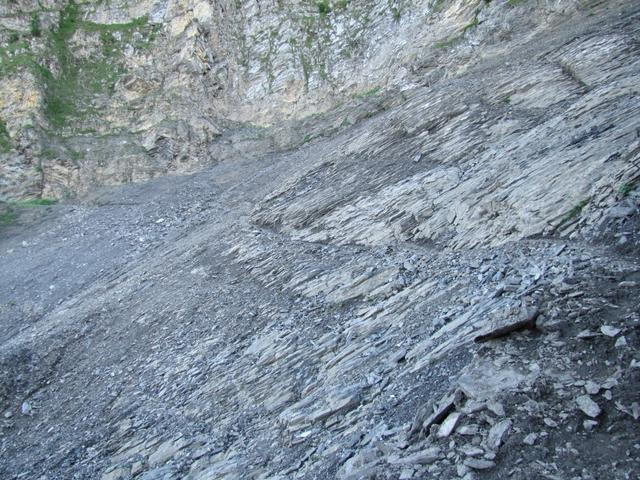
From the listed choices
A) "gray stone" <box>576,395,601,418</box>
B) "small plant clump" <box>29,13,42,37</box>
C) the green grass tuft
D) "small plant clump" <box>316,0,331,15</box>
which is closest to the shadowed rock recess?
"gray stone" <box>576,395,601,418</box>

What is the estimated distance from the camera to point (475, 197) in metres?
11.6

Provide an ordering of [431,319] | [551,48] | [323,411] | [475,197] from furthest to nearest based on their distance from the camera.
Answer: [551,48] → [475,197] → [431,319] → [323,411]

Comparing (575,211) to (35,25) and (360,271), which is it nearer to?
(360,271)

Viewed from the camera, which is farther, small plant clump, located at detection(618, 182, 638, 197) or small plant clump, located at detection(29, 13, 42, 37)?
small plant clump, located at detection(29, 13, 42, 37)

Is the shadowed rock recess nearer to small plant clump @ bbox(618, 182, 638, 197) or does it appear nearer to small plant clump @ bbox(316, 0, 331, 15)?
small plant clump @ bbox(618, 182, 638, 197)

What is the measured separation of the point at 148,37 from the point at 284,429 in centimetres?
3430

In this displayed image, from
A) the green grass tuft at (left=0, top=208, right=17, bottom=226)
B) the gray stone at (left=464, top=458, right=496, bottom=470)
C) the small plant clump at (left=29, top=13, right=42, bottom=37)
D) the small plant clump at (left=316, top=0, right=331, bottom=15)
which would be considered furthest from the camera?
the small plant clump at (left=29, top=13, right=42, bottom=37)

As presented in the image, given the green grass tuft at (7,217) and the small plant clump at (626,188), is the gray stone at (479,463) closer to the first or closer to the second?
the small plant clump at (626,188)

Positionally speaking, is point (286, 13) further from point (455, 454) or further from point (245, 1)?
point (455, 454)

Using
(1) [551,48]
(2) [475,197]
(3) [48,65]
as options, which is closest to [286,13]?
(3) [48,65]

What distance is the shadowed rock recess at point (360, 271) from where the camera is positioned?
610 cm

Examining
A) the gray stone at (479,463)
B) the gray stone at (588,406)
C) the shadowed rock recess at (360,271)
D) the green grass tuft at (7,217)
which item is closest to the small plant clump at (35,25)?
the shadowed rock recess at (360,271)

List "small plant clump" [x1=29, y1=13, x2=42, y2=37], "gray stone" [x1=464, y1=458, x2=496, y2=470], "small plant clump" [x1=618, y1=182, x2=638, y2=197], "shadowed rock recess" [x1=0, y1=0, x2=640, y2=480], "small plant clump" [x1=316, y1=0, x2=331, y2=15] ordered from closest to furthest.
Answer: "gray stone" [x1=464, y1=458, x2=496, y2=470], "shadowed rock recess" [x1=0, y1=0, x2=640, y2=480], "small plant clump" [x1=618, y1=182, x2=638, y2=197], "small plant clump" [x1=316, y1=0, x2=331, y2=15], "small plant clump" [x1=29, y1=13, x2=42, y2=37]

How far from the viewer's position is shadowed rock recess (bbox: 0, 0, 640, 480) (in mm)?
6098
